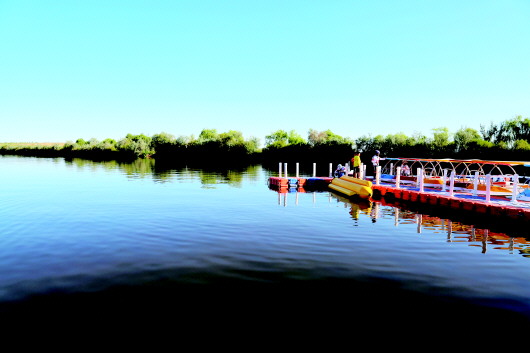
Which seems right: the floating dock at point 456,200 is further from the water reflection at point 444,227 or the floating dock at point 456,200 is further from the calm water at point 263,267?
the calm water at point 263,267

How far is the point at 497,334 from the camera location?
5801mm

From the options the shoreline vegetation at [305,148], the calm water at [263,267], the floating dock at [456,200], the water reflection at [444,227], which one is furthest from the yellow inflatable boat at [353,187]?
the shoreline vegetation at [305,148]

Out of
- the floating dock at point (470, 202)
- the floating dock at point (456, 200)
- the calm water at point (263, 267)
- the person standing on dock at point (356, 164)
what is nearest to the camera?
the calm water at point (263, 267)

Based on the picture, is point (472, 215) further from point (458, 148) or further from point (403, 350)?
point (458, 148)

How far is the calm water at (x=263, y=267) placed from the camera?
6.67 metres

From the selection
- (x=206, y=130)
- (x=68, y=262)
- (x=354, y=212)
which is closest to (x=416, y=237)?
(x=354, y=212)

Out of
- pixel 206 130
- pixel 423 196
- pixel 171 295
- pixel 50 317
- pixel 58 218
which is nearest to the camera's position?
pixel 50 317

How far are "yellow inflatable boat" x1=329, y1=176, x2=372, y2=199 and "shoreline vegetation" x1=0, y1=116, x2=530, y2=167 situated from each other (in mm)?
31287

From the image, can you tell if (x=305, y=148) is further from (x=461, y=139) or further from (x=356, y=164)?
(x=356, y=164)

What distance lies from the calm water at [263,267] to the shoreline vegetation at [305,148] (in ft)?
141

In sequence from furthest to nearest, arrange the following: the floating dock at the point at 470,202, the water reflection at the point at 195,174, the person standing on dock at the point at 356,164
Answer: the water reflection at the point at 195,174 → the person standing on dock at the point at 356,164 → the floating dock at the point at 470,202

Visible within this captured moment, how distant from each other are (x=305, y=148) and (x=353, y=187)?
60241mm

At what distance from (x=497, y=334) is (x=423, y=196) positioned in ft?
53.1

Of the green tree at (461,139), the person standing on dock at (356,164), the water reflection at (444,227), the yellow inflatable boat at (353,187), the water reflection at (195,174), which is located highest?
the green tree at (461,139)
